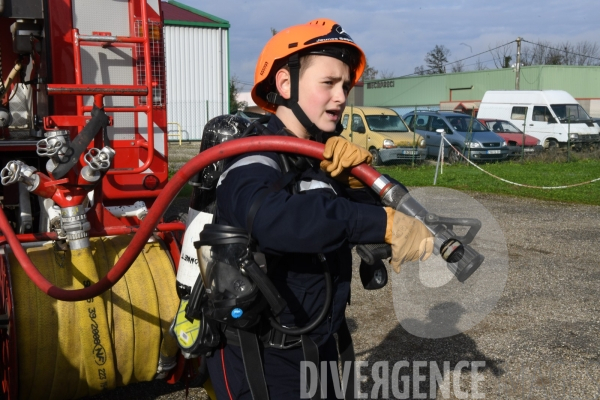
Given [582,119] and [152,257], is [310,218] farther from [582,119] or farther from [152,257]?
[582,119]

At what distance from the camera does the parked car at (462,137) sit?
20.1m

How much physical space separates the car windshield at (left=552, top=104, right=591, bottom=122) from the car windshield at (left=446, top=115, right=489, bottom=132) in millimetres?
3911

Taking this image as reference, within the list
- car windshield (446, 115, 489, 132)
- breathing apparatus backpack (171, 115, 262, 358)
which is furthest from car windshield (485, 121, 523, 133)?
breathing apparatus backpack (171, 115, 262, 358)

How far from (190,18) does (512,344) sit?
23.0 meters

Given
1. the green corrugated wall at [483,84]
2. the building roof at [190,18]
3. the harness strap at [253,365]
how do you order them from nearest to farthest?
the harness strap at [253,365], the building roof at [190,18], the green corrugated wall at [483,84]

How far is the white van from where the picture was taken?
2231 cm

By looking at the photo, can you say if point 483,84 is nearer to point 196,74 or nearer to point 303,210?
point 196,74

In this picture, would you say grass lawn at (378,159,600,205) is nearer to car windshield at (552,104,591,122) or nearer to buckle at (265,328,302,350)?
car windshield at (552,104,591,122)

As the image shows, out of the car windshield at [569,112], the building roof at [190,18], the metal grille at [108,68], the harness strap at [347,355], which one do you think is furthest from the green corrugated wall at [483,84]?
the harness strap at [347,355]

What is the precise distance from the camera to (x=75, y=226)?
331 centimetres

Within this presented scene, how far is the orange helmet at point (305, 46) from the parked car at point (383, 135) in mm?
16386

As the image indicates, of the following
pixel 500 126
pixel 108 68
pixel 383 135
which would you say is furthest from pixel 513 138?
pixel 108 68

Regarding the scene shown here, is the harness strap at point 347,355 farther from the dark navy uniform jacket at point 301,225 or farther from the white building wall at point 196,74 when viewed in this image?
the white building wall at point 196,74

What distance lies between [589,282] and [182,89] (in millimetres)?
21846
